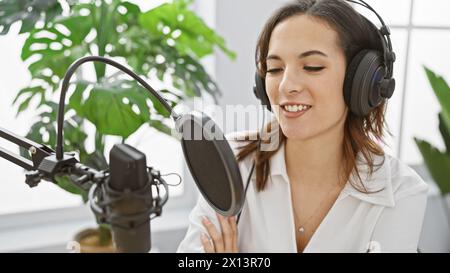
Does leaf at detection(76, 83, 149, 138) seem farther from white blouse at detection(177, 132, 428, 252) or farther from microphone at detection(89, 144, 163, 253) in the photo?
microphone at detection(89, 144, 163, 253)

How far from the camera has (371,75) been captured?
780mm

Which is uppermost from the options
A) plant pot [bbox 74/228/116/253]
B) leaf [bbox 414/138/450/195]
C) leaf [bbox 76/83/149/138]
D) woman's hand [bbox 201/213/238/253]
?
leaf [bbox 76/83/149/138]

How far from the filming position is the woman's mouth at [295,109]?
85 centimetres

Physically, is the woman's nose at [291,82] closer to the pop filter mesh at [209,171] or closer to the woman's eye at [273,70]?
the woman's eye at [273,70]

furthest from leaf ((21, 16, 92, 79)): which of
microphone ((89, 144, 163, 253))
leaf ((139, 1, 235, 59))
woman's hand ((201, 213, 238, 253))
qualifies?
microphone ((89, 144, 163, 253))

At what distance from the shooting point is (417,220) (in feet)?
3.09

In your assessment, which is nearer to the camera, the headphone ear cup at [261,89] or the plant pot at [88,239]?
the headphone ear cup at [261,89]

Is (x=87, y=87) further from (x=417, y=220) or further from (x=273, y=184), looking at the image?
(x=417, y=220)

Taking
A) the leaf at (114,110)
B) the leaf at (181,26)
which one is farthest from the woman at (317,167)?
the leaf at (181,26)

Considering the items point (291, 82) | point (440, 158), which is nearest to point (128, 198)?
point (291, 82)

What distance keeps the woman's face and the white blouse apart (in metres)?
0.21

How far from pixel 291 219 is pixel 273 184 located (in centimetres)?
10

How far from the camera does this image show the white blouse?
3.06 feet

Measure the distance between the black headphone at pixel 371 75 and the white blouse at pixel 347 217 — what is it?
0.86 feet
